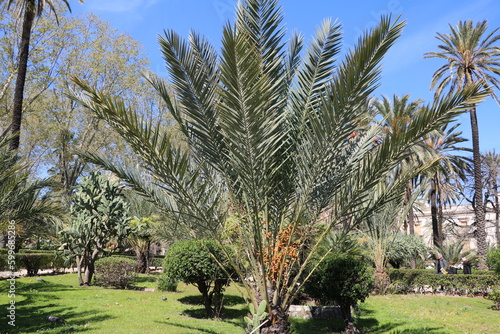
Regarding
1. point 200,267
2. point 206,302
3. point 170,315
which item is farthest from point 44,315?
point 206,302

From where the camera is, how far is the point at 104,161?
596 centimetres

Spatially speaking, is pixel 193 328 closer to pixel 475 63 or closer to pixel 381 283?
pixel 381 283

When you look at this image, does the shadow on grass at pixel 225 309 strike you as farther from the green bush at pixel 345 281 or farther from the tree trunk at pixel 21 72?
the tree trunk at pixel 21 72

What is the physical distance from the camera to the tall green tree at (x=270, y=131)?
15.1 ft

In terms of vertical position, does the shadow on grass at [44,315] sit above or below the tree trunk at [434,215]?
below

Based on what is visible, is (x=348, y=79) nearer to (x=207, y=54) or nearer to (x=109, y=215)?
(x=207, y=54)

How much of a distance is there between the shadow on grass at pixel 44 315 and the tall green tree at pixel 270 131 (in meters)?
3.20

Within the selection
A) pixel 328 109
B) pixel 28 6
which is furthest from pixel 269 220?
pixel 28 6

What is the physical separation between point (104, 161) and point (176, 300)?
7.22 metres

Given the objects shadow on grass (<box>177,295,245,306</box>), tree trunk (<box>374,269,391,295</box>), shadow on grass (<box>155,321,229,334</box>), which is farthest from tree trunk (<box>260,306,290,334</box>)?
tree trunk (<box>374,269,391,295</box>)

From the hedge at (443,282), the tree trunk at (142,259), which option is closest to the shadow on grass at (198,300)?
the tree trunk at (142,259)

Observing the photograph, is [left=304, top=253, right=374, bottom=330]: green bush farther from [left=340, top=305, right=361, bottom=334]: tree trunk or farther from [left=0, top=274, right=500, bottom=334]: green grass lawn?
[left=0, top=274, right=500, bottom=334]: green grass lawn

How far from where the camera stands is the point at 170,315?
902 centimetres

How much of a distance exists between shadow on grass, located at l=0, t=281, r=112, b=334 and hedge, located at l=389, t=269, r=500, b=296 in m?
12.4
